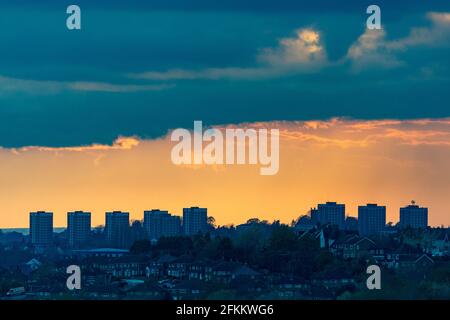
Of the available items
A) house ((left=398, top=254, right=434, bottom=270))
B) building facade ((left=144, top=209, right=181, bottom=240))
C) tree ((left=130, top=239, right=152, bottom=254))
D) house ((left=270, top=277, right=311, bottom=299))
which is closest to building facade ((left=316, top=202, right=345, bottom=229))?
building facade ((left=144, top=209, right=181, bottom=240))

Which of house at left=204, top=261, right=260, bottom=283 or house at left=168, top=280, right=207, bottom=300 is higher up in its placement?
house at left=204, top=261, right=260, bottom=283

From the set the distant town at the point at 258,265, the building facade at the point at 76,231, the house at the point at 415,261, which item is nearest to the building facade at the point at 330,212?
the distant town at the point at 258,265

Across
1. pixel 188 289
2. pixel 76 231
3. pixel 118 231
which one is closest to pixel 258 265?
pixel 188 289

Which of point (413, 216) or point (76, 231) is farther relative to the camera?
point (76, 231)

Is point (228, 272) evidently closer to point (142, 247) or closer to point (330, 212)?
point (142, 247)

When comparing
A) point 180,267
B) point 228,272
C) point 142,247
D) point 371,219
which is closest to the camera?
point 228,272

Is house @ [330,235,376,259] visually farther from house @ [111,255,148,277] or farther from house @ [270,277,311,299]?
house @ [270,277,311,299]
